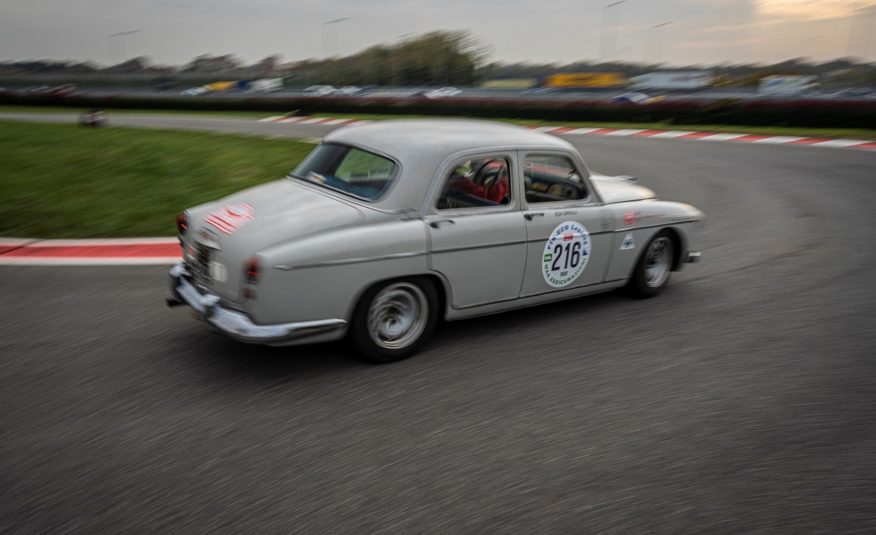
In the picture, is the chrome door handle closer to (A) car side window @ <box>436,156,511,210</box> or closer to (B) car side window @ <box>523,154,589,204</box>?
(A) car side window @ <box>436,156,511,210</box>

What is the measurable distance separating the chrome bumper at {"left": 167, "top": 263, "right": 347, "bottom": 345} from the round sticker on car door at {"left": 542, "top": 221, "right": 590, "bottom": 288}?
1707 millimetres

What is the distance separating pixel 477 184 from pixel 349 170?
0.95m

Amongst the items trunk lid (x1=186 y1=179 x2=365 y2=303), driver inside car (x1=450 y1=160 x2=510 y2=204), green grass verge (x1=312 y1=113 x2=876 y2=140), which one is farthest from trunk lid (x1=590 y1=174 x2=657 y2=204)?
green grass verge (x1=312 y1=113 x2=876 y2=140)

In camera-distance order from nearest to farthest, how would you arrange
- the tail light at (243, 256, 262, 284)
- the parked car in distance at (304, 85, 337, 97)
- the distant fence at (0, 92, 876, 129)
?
the tail light at (243, 256, 262, 284)
the distant fence at (0, 92, 876, 129)
the parked car in distance at (304, 85, 337, 97)

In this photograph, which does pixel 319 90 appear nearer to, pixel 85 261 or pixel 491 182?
pixel 85 261

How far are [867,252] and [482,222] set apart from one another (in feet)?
17.8

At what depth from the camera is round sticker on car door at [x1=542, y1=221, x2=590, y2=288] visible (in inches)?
193

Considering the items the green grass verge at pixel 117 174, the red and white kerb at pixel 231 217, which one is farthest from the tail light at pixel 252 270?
the green grass verge at pixel 117 174

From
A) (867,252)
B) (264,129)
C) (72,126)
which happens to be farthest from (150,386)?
(264,129)

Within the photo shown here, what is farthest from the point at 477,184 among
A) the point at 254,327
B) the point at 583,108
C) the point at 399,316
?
the point at 583,108

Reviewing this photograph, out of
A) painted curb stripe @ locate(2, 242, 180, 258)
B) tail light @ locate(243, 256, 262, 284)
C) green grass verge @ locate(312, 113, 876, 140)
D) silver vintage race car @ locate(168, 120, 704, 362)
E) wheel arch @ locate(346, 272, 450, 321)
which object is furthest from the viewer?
green grass verge @ locate(312, 113, 876, 140)

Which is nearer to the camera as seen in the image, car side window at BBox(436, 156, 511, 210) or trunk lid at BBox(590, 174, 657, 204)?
car side window at BBox(436, 156, 511, 210)

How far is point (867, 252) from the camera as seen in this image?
7453mm

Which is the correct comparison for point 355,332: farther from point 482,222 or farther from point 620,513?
point 620,513
